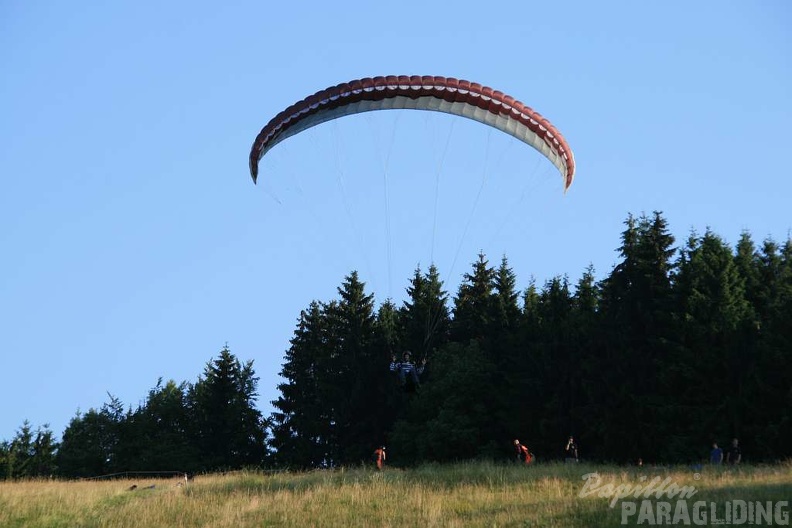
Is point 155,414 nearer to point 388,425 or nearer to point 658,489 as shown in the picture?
point 388,425

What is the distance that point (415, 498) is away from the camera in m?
23.5

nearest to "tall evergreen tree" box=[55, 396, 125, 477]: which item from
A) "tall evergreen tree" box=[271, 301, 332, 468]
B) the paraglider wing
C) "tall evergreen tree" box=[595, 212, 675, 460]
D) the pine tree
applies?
"tall evergreen tree" box=[271, 301, 332, 468]

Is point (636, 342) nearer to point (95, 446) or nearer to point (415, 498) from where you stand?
point (415, 498)

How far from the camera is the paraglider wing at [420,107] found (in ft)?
84.9

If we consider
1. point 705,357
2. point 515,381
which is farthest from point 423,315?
point 705,357

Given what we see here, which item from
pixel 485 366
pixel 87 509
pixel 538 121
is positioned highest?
pixel 538 121

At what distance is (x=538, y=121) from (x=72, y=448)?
47001 mm

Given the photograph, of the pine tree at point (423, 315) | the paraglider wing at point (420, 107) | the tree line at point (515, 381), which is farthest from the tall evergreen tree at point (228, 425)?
the paraglider wing at point (420, 107)

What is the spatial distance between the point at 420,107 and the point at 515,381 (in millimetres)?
25344

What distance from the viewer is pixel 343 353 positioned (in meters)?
58.4

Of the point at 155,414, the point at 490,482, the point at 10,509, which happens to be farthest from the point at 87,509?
the point at 155,414

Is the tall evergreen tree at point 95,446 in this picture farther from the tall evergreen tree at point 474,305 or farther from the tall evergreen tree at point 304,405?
the tall evergreen tree at point 474,305

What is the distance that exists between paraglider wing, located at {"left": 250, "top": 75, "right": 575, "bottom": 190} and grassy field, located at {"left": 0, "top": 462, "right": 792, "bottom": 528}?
9205 millimetres

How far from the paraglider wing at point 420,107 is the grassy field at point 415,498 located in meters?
9.20
